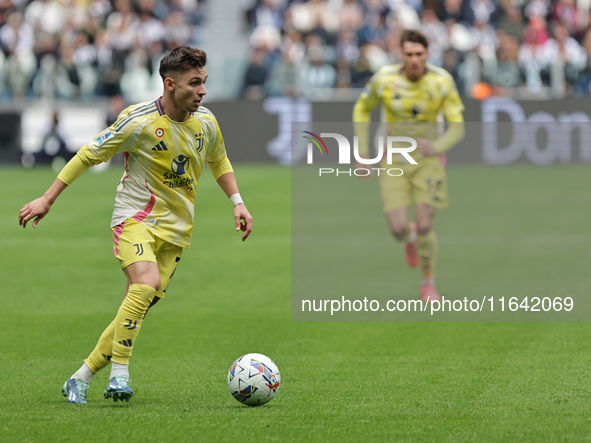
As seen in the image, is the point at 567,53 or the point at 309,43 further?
the point at 309,43

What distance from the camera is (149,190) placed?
651 centimetres

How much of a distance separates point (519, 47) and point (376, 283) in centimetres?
1752

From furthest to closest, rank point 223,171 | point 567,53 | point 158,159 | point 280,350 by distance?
point 567,53
point 280,350
point 223,171
point 158,159

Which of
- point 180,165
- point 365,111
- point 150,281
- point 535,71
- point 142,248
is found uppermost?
point 180,165

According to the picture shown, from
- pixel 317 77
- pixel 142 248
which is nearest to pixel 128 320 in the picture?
pixel 142 248

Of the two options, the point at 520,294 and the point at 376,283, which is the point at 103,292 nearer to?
the point at 376,283

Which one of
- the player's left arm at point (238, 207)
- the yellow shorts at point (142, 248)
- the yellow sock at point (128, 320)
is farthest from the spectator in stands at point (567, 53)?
the yellow sock at point (128, 320)

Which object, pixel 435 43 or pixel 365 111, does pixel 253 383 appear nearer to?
pixel 365 111

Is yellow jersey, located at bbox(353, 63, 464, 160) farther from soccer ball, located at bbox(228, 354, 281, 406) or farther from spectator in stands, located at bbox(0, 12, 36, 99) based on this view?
spectator in stands, located at bbox(0, 12, 36, 99)

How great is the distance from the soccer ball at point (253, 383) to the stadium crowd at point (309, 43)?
20.2m

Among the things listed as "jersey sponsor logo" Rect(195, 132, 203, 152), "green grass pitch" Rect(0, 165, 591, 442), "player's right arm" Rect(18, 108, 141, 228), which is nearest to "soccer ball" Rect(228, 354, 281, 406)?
"green grass pitch" Rect(0, 165, 591, 442)

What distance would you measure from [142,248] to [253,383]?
108 cm

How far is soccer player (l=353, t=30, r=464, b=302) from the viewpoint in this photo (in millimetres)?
10055

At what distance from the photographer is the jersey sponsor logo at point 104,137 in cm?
632
